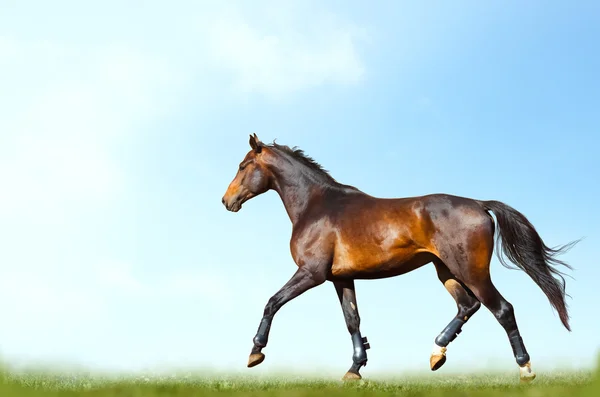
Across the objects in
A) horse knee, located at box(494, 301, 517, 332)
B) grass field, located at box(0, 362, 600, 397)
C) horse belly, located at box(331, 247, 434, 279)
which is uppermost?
horse belly, located at box(331, 247, 434, 279)

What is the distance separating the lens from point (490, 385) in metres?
7.79

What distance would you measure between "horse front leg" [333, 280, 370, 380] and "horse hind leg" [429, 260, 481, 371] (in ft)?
3.29

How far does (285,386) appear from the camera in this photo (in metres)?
7.90

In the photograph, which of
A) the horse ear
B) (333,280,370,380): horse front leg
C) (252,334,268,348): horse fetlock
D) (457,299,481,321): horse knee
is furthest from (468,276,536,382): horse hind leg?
the horse ear

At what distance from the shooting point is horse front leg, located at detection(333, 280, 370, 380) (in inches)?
361

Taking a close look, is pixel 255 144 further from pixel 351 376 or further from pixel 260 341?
pixel 351 376

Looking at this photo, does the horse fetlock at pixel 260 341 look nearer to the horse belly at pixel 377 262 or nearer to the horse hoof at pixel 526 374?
the horse belly at pixel 377 262

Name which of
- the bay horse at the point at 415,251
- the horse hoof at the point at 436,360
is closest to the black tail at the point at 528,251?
the bay horse at the point at 415,251

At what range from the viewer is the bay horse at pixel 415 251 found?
8422 mm

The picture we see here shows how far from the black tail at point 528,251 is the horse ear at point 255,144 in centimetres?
323

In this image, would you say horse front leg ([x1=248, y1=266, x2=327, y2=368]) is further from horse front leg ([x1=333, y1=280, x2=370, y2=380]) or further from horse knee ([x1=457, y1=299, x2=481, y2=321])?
horse knee ([x1=457, y1=299, x2=481, y2=321])

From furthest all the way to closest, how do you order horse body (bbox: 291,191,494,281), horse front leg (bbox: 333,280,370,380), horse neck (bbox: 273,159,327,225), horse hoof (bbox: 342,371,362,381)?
horse neck (bbox: 273,159,327,225)
horse front leg (bbox: 333,280,370,380)
horse hoof (bbox: 342,371,362,381)
horse body (bbox: 291,191,494,281)

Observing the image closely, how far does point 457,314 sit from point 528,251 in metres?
1.23

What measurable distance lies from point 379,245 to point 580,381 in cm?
282
